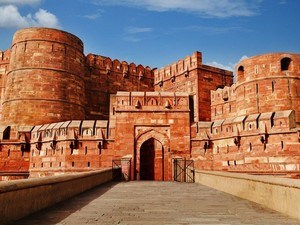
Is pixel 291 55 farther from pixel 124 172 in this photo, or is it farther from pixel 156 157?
pixel 124 172

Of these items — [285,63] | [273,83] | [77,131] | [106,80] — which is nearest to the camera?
[77,131]

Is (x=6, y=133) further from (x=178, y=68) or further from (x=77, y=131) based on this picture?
(x=178, y=68)

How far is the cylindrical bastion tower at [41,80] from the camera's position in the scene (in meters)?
19.0

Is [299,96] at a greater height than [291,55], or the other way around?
[291,55]

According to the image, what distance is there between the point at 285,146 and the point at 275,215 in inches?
379

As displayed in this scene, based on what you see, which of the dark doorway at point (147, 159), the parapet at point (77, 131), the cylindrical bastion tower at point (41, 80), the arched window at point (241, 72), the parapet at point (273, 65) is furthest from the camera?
the arched window at point (241, 72)

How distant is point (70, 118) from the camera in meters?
19.8

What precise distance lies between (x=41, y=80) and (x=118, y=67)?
735 cm

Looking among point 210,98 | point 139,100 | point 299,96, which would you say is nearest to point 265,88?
point 299,96

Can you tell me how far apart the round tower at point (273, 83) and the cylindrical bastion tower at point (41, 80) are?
10.3 meters

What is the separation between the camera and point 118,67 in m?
25.4

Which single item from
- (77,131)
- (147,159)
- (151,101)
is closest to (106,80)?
(77,131)

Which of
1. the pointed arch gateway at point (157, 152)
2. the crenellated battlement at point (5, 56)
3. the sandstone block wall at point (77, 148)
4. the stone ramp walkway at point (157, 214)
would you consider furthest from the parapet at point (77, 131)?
the stone ramp walkway at point (157, 214)

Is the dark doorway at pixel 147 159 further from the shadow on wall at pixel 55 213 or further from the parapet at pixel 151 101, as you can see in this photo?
the shadow on wall at pixel 55 213
